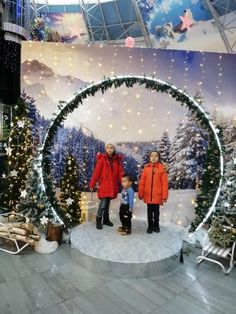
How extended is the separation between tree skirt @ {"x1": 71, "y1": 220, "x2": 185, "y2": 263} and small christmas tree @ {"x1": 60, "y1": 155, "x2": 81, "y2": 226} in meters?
0.63

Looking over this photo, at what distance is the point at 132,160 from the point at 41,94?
2369 millimetres

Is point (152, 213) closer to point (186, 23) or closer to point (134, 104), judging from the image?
point (134, 104)

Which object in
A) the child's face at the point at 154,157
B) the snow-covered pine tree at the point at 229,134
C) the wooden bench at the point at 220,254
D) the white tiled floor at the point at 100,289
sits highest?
the snow-covered pine tree at the point at 229,134

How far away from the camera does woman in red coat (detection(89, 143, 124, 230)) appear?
17.2ft

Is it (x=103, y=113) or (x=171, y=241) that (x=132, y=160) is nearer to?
(x=103, y=113)

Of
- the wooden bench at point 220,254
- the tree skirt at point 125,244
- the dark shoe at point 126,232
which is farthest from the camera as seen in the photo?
the dark shoe at point 126,232

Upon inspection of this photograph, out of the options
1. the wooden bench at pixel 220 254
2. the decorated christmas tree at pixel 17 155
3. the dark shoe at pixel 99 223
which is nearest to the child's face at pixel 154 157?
the dark shoe at pixel 99 223

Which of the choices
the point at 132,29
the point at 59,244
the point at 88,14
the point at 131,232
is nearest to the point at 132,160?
the point at 131,232

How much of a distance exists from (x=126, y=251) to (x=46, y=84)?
12.6 feet

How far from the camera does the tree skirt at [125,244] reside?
4.19 m

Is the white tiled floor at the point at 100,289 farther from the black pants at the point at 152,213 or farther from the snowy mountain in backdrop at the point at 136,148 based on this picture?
the snowy mountain in backdrop at the point at 136,148

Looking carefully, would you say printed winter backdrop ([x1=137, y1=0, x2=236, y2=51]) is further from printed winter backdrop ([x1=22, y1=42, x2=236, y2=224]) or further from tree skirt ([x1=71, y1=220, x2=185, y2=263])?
tree skirt ([x1=71, y1=220, x2=185, y2=263])

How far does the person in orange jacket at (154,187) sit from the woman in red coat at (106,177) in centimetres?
50

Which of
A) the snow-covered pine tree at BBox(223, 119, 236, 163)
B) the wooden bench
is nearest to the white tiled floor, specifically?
the wooden bench
